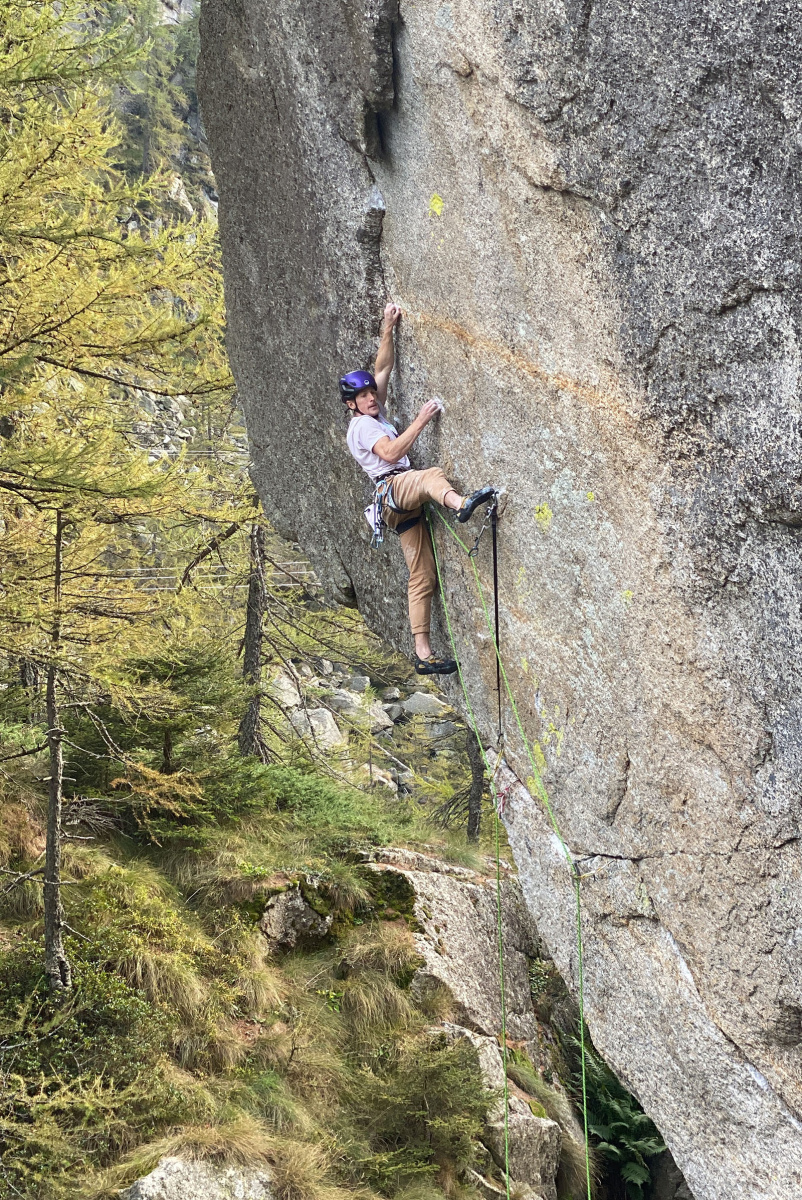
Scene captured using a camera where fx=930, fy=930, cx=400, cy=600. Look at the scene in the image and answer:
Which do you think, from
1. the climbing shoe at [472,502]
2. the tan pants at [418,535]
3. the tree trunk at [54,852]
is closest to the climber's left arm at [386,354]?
the tan pants at [418,535]

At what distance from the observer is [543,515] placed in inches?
211

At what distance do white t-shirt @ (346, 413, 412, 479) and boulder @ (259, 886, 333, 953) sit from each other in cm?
494

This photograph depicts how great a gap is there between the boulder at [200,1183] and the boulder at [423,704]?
24026mm

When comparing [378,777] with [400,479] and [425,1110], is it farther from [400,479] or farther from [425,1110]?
[400,479]

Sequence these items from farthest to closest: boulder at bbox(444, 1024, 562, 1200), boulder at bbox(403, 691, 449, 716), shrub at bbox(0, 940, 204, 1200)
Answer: boulder at bbox(403, 691, 449, 716) → boulder at bbox(444, 1024, 562, 1200) → shrub at bbox(0, 940, 204, 1200)

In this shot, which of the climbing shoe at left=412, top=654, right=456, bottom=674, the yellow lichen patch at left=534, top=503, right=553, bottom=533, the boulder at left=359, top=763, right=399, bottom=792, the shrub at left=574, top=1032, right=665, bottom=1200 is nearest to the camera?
the yellow lichen patch at left=534, top=503, right=553, bottom=533

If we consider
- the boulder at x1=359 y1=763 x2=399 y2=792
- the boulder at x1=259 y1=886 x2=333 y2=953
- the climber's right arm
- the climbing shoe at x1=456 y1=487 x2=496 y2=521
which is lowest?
the boulder at x1=259 y1=886 x2=333 y2=953

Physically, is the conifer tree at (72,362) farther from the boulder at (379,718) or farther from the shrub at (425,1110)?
the boulder at (379,718)

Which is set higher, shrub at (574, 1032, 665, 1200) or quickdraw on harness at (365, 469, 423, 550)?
quickdraw on harness at (365, 469, 423, 550)

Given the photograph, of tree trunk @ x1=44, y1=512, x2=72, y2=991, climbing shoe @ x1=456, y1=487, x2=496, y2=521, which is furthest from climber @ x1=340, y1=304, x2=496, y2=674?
tree trunk @ x1=44, y1=512, x2=72, y2=991

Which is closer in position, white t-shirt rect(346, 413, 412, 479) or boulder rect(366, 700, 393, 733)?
white t-shirt rect(346, 413, 412, 479)

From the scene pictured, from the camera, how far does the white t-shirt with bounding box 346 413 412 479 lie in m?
6.23

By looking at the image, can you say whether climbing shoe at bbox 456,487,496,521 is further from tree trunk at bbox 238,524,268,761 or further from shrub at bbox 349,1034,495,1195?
tree trunk at bbox 238,524,268,761

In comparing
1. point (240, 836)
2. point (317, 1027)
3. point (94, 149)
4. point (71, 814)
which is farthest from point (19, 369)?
point (317, 1027)
